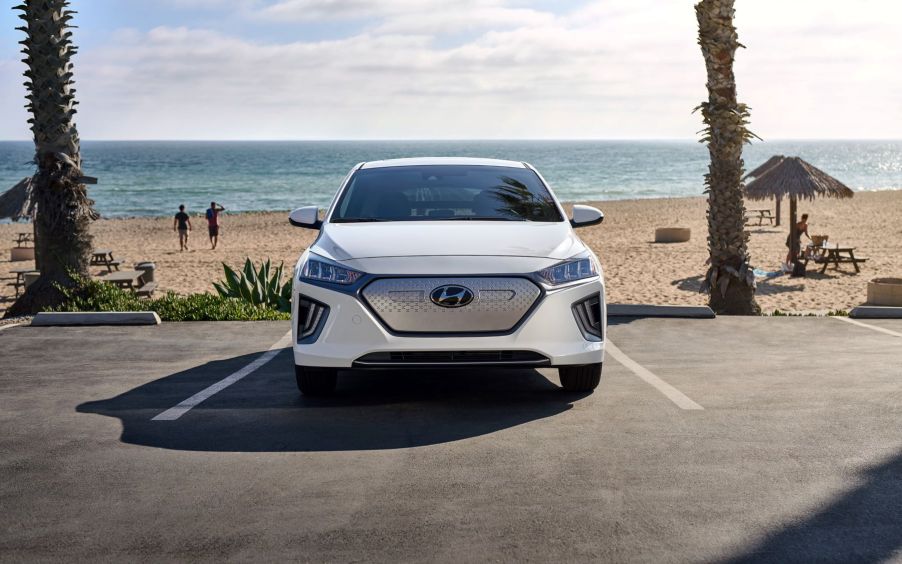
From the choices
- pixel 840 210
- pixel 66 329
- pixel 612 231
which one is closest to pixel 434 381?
pixel 66 329

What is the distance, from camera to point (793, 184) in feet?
85.7

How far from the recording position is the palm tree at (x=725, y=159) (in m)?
14.1

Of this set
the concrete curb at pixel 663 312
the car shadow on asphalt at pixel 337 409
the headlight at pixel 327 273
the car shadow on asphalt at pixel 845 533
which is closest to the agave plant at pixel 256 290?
the concrete curb at pixel 663 312

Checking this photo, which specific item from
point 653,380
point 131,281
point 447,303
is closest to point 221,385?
point 447,303

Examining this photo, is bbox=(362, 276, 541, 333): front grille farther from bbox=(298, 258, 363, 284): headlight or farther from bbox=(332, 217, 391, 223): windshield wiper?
bbox=(332, 217, 391, 223): windshield wiper

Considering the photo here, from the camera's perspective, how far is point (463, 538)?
4172 millimetres

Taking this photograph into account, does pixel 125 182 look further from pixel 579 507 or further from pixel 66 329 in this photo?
pixel 579 507

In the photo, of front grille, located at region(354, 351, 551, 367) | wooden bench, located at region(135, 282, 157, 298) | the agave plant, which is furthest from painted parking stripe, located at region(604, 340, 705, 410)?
wooden bench, located at region(135, 282, 157, 298)

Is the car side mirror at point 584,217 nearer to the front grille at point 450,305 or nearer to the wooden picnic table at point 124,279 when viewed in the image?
the front grille at point 450,305

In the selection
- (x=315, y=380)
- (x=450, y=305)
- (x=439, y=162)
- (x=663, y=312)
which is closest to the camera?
(x=450, y=305)

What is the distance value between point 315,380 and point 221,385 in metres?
0.97

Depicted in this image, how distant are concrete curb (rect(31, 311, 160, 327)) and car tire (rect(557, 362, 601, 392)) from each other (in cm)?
549

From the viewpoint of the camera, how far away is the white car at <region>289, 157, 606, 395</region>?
20.7ft

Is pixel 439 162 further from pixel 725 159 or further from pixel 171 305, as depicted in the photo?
pixel 725 159
